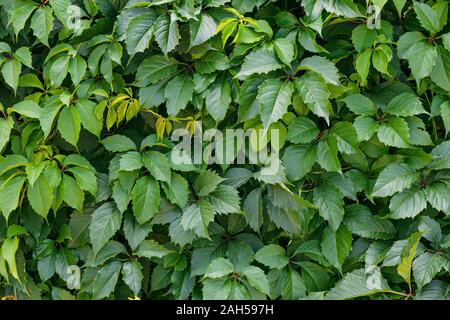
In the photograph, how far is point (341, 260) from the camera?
2.07 metres

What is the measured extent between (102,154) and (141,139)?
17 cm

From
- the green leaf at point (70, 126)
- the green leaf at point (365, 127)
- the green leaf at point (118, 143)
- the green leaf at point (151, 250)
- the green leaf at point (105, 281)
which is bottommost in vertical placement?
the green leaf at point (105, 281)

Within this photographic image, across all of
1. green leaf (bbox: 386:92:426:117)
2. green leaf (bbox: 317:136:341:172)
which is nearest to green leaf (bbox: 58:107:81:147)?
green leaf (bbox: 317:136:341:172)

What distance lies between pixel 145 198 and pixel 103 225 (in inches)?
8.0

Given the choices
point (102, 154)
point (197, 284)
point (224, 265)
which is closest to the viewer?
point (224, 265)

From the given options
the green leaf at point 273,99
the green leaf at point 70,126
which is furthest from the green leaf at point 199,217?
the green leaf at point 70,126

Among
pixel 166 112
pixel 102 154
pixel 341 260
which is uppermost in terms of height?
pixel 166 112

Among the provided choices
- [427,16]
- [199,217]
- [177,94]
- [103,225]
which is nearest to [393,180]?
[427,16]

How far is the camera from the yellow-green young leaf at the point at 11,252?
7.24 ft

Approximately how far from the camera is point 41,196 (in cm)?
212

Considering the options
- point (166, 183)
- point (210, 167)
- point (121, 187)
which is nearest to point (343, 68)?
point (210, 167)

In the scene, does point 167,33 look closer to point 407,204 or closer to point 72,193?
point 72,193

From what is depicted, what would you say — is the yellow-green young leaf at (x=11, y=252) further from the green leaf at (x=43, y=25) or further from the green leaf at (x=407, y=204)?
the green leaf at (x=407, y=204)

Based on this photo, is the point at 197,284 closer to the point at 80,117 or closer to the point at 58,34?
the point at 80,117
